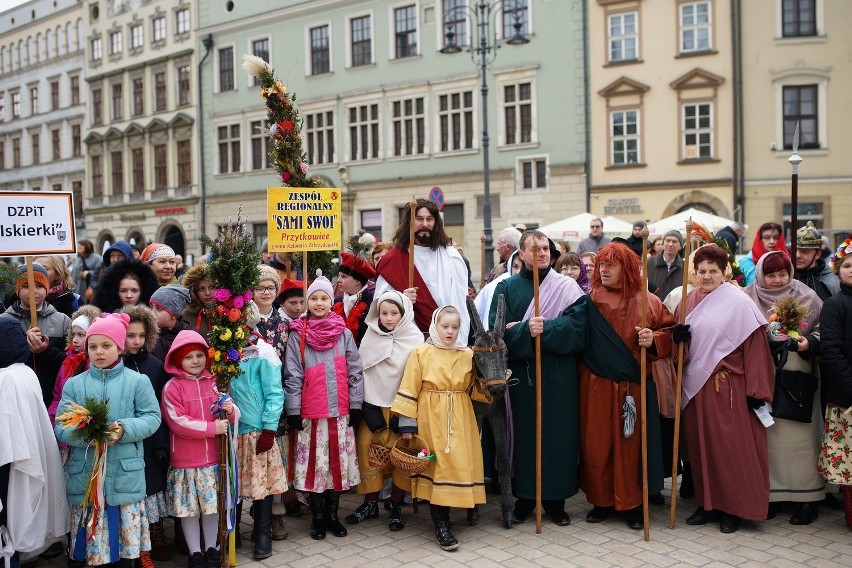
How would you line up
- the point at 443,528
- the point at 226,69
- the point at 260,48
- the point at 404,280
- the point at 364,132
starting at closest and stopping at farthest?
the point at 443,528 < the point at 404,280 < the point at 364,132 < the point at 260,48 < the point at 226,69

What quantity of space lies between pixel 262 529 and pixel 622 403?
2539 mm

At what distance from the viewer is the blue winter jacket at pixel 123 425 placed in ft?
15.5

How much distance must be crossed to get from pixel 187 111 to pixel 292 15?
7.20 metres

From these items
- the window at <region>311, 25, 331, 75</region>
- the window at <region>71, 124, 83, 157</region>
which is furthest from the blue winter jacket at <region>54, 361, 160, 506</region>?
the window at <region>71, 124, 83, 157</region>

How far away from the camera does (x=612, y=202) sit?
24.8 meters

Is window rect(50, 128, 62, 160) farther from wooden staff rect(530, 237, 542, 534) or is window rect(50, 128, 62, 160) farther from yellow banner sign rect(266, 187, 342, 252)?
wooden staff rect(530, 237, 542, 534)

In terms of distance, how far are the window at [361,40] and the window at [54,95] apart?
909 inches

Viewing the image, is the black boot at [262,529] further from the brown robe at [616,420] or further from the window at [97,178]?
the window at [97,178]

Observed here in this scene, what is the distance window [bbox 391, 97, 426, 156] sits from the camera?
93.0 ft

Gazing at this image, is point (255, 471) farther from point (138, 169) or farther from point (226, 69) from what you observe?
point (138, 169)

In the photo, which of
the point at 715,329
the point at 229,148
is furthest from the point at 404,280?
the point at 229,148

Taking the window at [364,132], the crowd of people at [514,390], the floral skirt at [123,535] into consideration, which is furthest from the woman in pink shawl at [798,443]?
the window at [364,132]

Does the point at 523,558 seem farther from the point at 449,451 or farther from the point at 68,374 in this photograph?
the point at 68,374

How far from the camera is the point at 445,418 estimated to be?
5.52 metres
